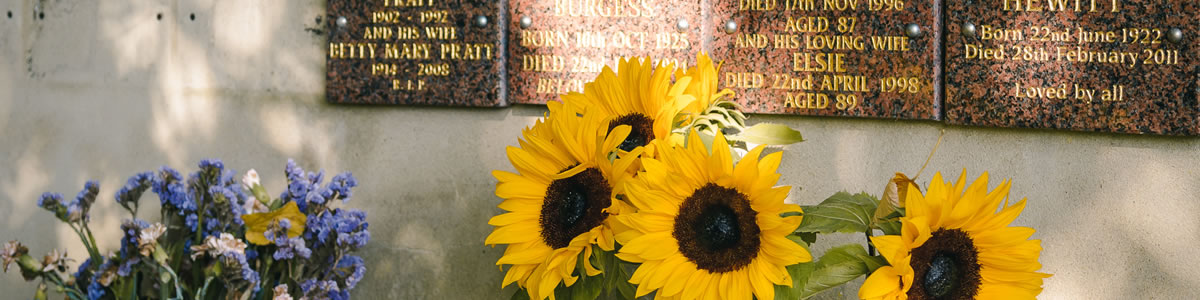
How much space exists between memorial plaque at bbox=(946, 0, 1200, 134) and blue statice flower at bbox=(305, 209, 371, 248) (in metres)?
1.54

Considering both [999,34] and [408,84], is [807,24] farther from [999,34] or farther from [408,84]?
[408,84]

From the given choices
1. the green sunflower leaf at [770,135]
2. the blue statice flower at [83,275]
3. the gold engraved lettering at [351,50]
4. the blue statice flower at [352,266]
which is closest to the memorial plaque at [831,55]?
the green sunflower leaf at [770,135]

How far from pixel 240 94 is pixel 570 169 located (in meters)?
1.40

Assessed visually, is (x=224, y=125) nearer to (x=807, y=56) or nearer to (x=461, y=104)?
(x=461, y=104)

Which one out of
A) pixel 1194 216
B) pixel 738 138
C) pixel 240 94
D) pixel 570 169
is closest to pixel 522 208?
pixel 570 169

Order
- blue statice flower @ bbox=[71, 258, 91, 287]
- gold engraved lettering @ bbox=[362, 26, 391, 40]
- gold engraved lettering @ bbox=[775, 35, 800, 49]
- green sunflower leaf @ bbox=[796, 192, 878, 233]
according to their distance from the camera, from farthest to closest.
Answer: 1. gold engraved lettering @ bbox=[362, 26, 391, 40]
2. blue statice flower @ bbox=[71, 258, 91, 287]
3. gold engraved lettering @ bbox=[775, 35, 800, 49]
4. green sunflower leaf @ bbox=[796, 192, 878, 233]

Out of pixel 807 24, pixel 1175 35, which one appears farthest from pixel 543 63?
pixel 1175 35

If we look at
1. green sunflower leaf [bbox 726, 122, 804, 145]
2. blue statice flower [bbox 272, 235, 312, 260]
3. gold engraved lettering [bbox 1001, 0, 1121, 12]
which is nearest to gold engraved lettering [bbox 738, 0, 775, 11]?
green sunflower leaf [bbox 726, 122, 804, 145]

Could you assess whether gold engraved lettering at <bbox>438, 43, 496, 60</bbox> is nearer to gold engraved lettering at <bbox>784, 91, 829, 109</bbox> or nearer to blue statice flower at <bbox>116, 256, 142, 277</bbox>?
gold engraved lettering at <bbox>784, 91, 829, 109</bbox>

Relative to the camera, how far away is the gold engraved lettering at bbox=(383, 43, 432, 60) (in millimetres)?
2321

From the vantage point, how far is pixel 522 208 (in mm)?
1735

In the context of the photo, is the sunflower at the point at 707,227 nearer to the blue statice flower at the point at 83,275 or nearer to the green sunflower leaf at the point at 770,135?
the green sunflower leaf at the point at 770,135

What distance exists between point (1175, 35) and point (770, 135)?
0.98m

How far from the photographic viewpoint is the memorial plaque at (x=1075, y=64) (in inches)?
75.2
